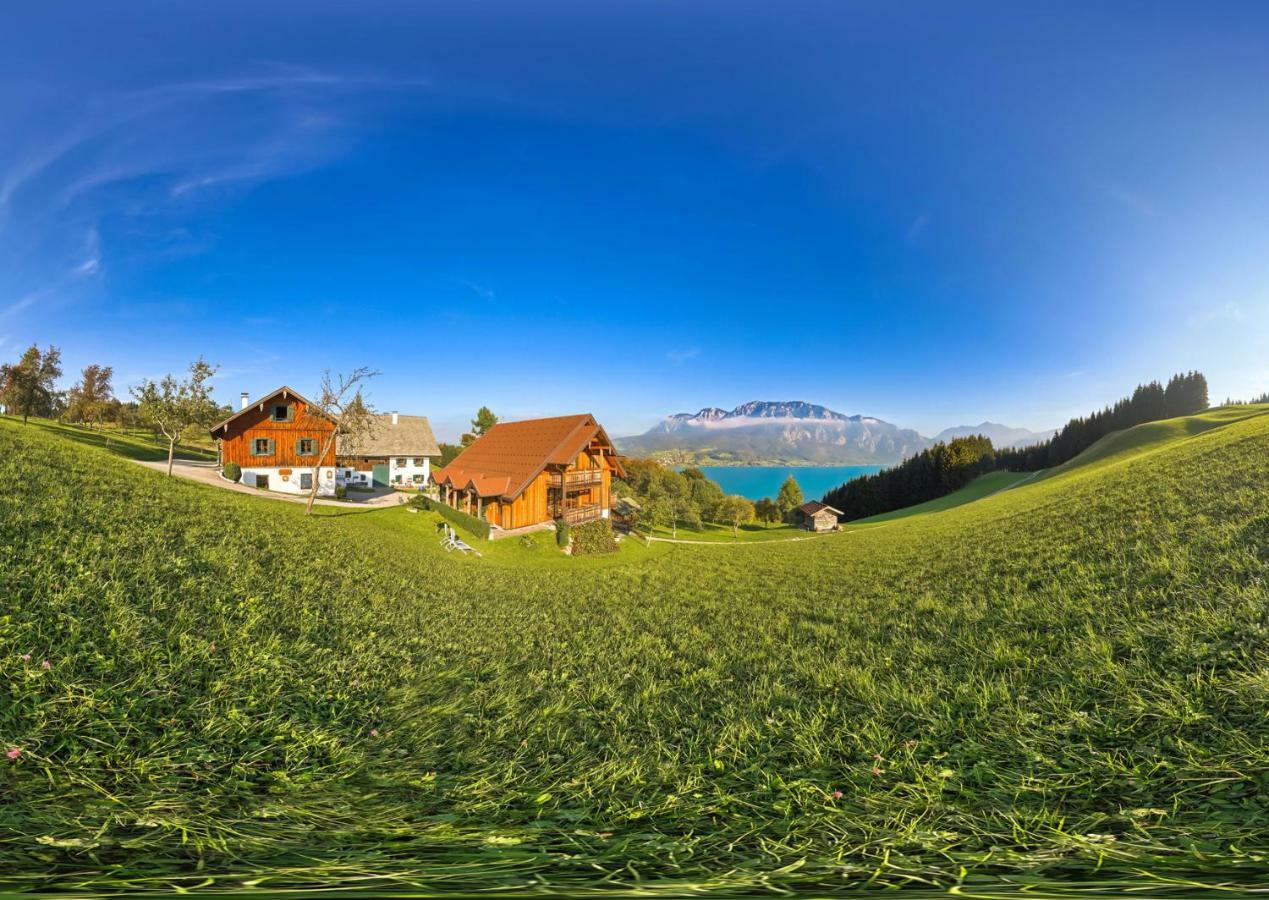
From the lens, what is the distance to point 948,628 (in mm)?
4586

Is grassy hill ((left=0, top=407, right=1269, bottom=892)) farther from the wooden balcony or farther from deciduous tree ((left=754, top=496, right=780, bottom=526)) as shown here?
deciduous tree ((left=754, top=496, right=780, bottom=526))

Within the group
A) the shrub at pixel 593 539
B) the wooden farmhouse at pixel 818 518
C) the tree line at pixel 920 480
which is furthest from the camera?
the tree line at pixel 920 480

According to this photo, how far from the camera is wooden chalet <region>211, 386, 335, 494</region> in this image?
1964cm

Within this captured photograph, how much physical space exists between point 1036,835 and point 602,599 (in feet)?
22.3

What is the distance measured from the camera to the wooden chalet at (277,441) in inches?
773

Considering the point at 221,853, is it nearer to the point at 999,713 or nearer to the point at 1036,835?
the point at 1036,835

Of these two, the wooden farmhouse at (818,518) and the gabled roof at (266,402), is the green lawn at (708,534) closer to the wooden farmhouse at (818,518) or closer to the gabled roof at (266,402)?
the wooden farmhouse at (818,518)

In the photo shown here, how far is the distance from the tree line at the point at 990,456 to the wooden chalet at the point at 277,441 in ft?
219

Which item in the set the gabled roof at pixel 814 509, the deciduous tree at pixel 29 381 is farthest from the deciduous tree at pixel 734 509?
the deciduous tree at pixel 29 381

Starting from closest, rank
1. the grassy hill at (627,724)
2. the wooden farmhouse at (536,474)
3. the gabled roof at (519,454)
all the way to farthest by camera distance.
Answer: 1. the grassy hill at (627,724)
2. the wooden farmhouse at (536,474)
3. the gabled roof at (519,454)

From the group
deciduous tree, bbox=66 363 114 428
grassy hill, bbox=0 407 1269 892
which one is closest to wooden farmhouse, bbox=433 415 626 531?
grassy hill, bbox=0 407 1269 892

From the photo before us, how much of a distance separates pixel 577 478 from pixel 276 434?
47.0 ft

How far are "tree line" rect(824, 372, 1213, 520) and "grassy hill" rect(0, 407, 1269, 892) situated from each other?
67785 mm

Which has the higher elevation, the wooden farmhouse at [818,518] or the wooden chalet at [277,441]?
the wooden chalet at [277,441]
